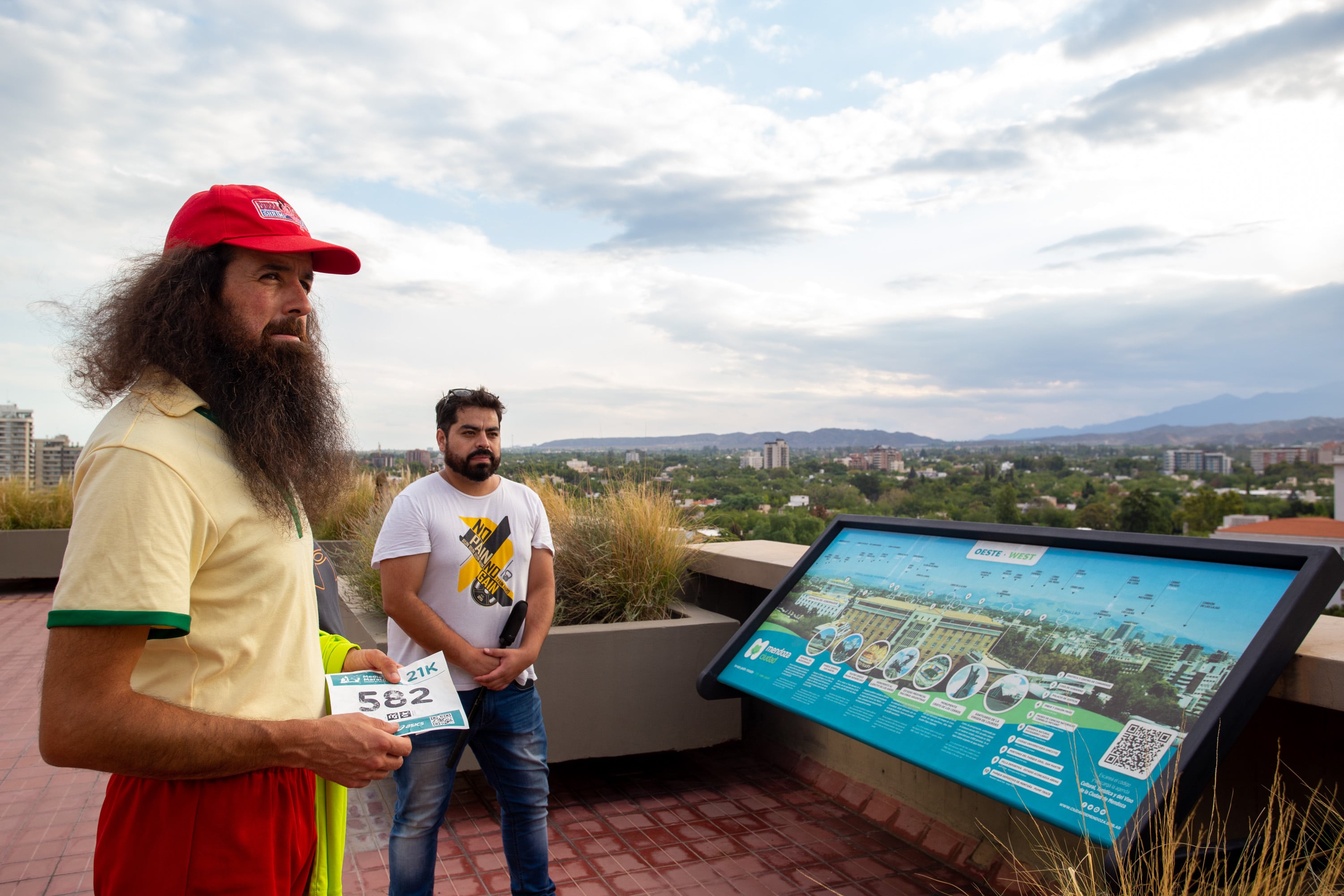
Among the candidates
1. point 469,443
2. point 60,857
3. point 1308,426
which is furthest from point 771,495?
point 1308,426

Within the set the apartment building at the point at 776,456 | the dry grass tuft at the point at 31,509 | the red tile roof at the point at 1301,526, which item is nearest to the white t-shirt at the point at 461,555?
the apartment building at the point at 776,456

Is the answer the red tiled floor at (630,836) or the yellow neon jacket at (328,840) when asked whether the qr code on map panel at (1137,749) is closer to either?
the red tiled floor at (630,836)

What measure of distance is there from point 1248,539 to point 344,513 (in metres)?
9.43

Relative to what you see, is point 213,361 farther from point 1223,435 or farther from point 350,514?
point 1223,435

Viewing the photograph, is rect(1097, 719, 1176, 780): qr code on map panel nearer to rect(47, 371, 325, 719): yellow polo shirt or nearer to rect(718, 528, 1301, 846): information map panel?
rect(718, 528, 1301, 846): information map panel

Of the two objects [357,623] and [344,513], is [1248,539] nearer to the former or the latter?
[357,623]

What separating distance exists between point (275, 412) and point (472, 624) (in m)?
1.68

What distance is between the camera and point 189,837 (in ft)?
4.63

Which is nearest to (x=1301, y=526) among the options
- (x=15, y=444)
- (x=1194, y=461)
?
(x=1194, y=461)

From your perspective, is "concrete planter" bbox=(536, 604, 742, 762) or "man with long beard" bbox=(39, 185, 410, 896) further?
"concrete planter" bbox=(536, 604, 742, 762)

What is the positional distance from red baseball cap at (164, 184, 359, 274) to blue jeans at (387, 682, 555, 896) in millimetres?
1690

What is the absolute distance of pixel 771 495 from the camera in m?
7.55

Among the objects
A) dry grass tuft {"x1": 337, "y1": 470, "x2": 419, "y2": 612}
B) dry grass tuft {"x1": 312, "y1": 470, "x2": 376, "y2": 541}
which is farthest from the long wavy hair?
dry grass tuft {"x1": 312, "y1": 470, "x2": 376, "y2": 541}

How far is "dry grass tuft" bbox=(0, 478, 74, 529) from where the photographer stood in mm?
11828
